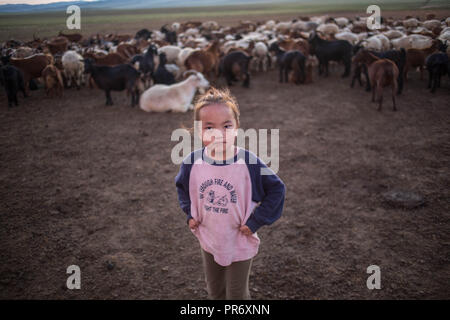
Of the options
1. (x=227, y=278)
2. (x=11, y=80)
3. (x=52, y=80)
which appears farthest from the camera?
(x=52, y=80)

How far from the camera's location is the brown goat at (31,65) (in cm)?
1077

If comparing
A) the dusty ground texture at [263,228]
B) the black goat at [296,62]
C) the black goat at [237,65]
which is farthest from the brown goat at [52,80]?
the black goat at [296,62]

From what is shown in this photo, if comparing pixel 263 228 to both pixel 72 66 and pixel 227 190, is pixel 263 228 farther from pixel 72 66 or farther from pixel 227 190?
pixel 72 66

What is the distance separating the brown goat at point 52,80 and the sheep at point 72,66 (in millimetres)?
940

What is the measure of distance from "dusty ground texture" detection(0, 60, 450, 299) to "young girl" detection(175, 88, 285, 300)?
53.9 inches

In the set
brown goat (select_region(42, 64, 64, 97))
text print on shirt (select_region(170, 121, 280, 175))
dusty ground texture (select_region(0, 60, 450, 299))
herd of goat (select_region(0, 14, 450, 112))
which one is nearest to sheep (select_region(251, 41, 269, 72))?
herd of goat (select_region(0, 14, 450, 112))

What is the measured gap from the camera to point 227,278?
204cm

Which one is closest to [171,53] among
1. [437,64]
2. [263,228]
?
[437,64]

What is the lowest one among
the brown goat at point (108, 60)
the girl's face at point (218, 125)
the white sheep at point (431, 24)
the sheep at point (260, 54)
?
the girl's face at point (218, 125)

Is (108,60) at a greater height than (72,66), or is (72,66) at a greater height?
(108,60)

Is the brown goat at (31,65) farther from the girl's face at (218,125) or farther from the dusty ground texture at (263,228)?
the girl's face at (218,125)

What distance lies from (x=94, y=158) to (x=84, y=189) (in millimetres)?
1332

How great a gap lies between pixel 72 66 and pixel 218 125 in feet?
39.9

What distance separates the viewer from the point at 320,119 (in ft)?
25.9
